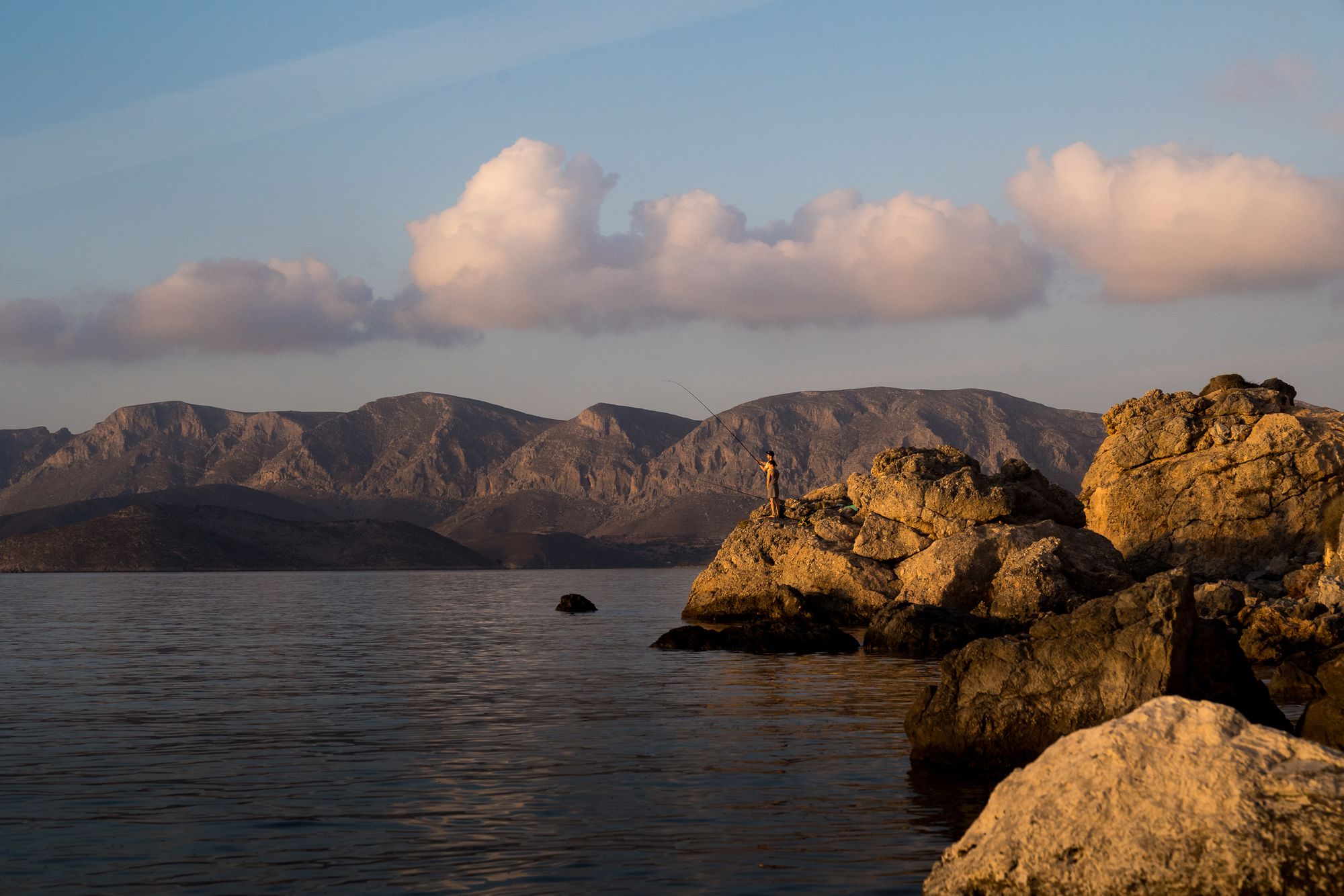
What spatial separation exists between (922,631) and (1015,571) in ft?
17.8

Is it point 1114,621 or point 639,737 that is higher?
point 1114,621

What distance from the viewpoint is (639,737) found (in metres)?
18.0

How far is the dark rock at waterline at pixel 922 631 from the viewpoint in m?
31.9

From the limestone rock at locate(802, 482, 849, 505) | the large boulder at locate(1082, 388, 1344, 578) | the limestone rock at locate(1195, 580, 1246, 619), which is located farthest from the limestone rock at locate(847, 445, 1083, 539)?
the limestone rock at locate(1195, 580, 1246, 619)

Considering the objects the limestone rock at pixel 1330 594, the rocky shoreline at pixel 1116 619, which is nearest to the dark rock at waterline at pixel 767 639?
the rocky shoreline at pixel 1116 619

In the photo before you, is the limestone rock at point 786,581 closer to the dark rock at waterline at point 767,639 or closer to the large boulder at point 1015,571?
the large boulder at point 1015,571

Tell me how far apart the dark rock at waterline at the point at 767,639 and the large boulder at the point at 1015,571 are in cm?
406

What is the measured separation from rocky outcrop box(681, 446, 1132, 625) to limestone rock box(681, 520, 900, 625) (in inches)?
1.6

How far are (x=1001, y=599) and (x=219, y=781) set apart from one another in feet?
86.1

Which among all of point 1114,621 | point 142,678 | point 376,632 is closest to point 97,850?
point 1114,621

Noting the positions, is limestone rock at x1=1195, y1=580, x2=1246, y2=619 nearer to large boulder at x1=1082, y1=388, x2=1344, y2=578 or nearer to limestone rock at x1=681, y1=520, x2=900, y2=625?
large boulder at x1=1082, y1=388, x2=1344, y2=578

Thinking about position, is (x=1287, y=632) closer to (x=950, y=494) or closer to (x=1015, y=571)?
(x=1015, y=571)

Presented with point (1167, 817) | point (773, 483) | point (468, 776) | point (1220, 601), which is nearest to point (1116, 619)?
point (1167, 817)

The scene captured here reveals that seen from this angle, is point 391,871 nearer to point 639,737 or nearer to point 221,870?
point 221,870
